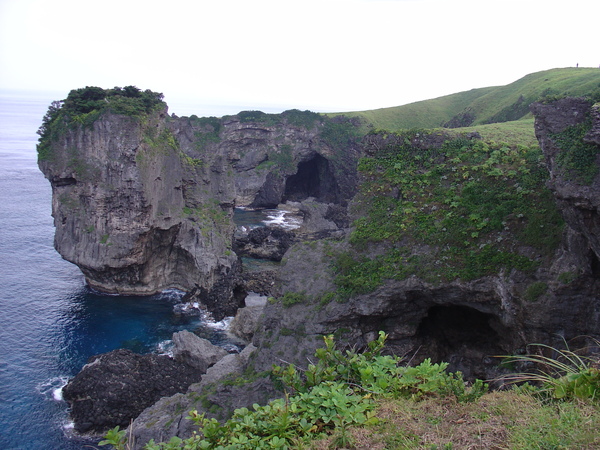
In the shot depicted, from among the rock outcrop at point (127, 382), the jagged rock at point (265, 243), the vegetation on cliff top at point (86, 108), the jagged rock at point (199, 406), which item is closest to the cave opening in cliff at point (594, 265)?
the jagged rock at point (199, 406)

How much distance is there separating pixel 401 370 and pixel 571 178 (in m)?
12.3

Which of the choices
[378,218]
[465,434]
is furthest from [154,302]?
[465,434]

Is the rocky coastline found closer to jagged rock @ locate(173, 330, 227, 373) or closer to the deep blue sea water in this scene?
jagged rock @ locate(173, 330, 227, 373)

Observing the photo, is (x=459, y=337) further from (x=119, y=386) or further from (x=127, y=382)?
(x=119, y=386)

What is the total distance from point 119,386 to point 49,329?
45.0 ft

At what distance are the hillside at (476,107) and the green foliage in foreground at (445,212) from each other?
42.2 metres

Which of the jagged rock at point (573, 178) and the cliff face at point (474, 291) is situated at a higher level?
the jagged rock at point (573, 178)

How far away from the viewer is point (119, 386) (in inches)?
1128

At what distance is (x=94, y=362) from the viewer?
102 ft

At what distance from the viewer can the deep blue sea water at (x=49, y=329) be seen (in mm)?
27047

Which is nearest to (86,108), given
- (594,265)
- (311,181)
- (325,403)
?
(594,265)

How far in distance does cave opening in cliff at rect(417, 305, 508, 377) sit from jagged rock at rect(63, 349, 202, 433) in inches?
691

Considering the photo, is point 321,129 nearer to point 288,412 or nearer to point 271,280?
point 271,280

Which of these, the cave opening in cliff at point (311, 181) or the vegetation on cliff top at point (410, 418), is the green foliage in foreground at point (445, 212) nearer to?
the vegetation on cliff top at point (410, 418)
